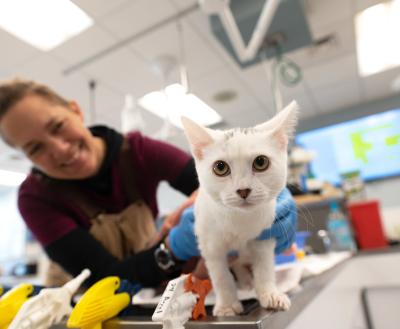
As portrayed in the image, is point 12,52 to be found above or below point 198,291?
above

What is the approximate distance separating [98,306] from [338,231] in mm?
1542

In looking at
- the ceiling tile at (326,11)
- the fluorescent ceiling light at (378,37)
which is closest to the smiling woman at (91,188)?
the ceiling tile at (326,11)

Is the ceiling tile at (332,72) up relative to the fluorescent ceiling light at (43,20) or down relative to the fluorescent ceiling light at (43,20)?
down

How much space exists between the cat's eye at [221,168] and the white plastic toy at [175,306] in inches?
6.3

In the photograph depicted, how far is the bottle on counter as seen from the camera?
5.50 feet

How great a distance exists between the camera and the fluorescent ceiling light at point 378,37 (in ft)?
7.45

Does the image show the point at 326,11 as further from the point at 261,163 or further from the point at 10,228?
the point at 10,228

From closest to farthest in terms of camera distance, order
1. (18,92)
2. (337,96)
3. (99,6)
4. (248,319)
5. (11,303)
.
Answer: (248,319), (11,303), (18,92), (99,6), (337,96)

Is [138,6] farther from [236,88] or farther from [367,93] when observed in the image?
[367,93]

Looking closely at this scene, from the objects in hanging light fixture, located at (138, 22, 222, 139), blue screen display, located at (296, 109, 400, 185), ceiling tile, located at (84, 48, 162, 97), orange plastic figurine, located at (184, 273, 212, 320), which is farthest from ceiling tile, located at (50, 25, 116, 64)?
blue screen display, located at (296, 109, 400, 185)

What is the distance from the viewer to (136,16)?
2.07 m

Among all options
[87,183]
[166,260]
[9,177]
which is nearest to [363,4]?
[87,183]

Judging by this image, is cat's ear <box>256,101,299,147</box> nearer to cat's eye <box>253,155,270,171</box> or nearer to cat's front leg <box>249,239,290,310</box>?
cat's eye <box>253,155,270,171</box>

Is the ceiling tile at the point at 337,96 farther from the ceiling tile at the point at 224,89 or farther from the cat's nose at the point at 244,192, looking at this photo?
the cat's nose at the point at 244,192
